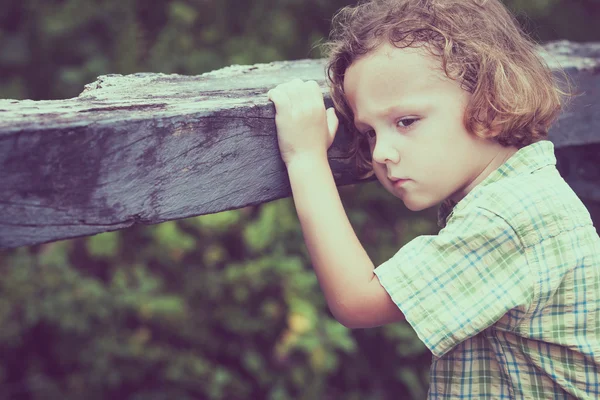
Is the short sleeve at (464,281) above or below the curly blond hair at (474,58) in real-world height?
below

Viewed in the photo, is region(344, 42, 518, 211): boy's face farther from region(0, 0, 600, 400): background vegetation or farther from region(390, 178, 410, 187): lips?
region(0, 0, 600, 400): background vegetation

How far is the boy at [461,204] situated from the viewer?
1222 millimetres

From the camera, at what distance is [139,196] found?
105 cm

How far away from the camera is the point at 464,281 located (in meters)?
1.22

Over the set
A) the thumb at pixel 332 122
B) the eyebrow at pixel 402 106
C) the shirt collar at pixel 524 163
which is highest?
Result: the thumb at pixel 332 122

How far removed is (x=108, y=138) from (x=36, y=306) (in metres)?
2.00

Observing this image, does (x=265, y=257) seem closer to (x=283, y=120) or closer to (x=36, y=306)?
(x=36, y=306)

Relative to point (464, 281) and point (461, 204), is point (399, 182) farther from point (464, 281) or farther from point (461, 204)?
point (464, 281)

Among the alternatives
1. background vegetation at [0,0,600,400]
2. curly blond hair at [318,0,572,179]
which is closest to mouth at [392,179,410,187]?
curly blond hair at [318,0,572,179]

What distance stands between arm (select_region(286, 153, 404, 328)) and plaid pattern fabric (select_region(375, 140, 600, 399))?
0.15 feet

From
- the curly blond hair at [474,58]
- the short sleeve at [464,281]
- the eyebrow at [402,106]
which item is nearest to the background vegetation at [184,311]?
the curly blond hair at [474,58]

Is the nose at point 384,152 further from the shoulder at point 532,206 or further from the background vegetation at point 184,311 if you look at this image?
the background vegetation at point 184,311

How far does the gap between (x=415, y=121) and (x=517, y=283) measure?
0.36m

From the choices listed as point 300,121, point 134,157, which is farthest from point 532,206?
point 134,157
